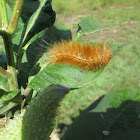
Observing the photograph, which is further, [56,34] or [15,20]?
[56,34]

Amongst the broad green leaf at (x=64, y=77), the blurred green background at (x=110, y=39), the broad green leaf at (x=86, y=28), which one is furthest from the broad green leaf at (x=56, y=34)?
the broad green leaf at (x=64, y=77)

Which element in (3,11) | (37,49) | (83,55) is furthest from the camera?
(37,49)

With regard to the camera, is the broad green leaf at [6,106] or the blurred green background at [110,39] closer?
the broad green leaf at [6,106]

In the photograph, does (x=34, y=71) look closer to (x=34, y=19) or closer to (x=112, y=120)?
(x=34, y=19)

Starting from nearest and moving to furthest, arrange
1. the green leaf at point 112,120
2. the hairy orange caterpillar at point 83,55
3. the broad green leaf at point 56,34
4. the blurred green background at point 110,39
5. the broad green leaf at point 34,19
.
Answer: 1. the hairy orange caterpillar at point 83,55
2. the broad green leaf at point 34,19
3. the broad green leaf at point 56,34
4. the green leaf at point 112,120
5. the blurred green background at point 110,39

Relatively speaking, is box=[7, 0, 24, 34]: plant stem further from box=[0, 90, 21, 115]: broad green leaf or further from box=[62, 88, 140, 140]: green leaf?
box=[62, 88, 140, 140]: green leaf

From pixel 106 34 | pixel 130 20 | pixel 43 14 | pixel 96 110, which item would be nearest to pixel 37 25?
pixel 43 14

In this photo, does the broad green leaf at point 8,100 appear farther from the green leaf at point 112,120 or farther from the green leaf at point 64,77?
the green leaf at point 112,120

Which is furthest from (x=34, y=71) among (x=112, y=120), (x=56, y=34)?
(x=112, y=120)
